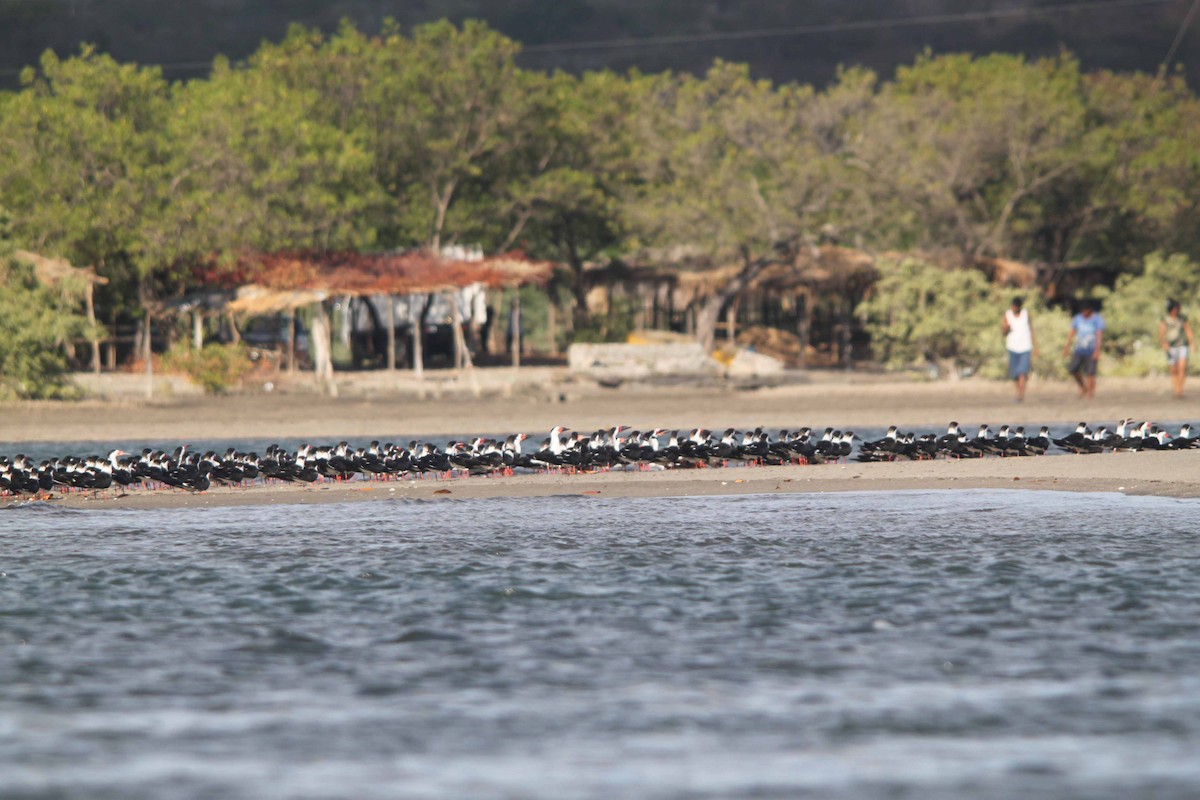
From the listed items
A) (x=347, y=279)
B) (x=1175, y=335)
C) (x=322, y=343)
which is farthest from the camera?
(x=322, y=343)

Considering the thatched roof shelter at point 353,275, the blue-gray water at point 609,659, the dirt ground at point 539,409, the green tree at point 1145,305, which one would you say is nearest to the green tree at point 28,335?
the dirt ground at point 539,409

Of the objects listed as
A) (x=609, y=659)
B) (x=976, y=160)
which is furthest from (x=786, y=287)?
(x=609, y=659)

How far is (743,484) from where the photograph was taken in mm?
16531

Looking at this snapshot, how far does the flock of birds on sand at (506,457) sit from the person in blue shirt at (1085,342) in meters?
5.08

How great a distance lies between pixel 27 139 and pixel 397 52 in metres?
11.0

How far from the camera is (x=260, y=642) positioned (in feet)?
29.1

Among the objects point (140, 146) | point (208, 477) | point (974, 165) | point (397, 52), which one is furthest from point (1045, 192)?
point (208, 477)

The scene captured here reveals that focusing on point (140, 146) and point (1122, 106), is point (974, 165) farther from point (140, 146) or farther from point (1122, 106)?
point (140, 146)

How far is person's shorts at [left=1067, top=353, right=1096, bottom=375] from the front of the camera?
24891 mm

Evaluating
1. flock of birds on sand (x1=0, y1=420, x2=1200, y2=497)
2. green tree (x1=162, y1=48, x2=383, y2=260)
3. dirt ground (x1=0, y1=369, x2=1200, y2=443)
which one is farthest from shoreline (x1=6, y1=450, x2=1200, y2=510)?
green tree (x1=162, y1=48, x2=383, y2=260)

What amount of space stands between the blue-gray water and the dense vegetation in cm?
2467

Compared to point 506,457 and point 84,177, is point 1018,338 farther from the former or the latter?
point 84,177

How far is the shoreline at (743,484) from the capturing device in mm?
15711

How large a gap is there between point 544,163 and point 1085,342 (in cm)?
2415
